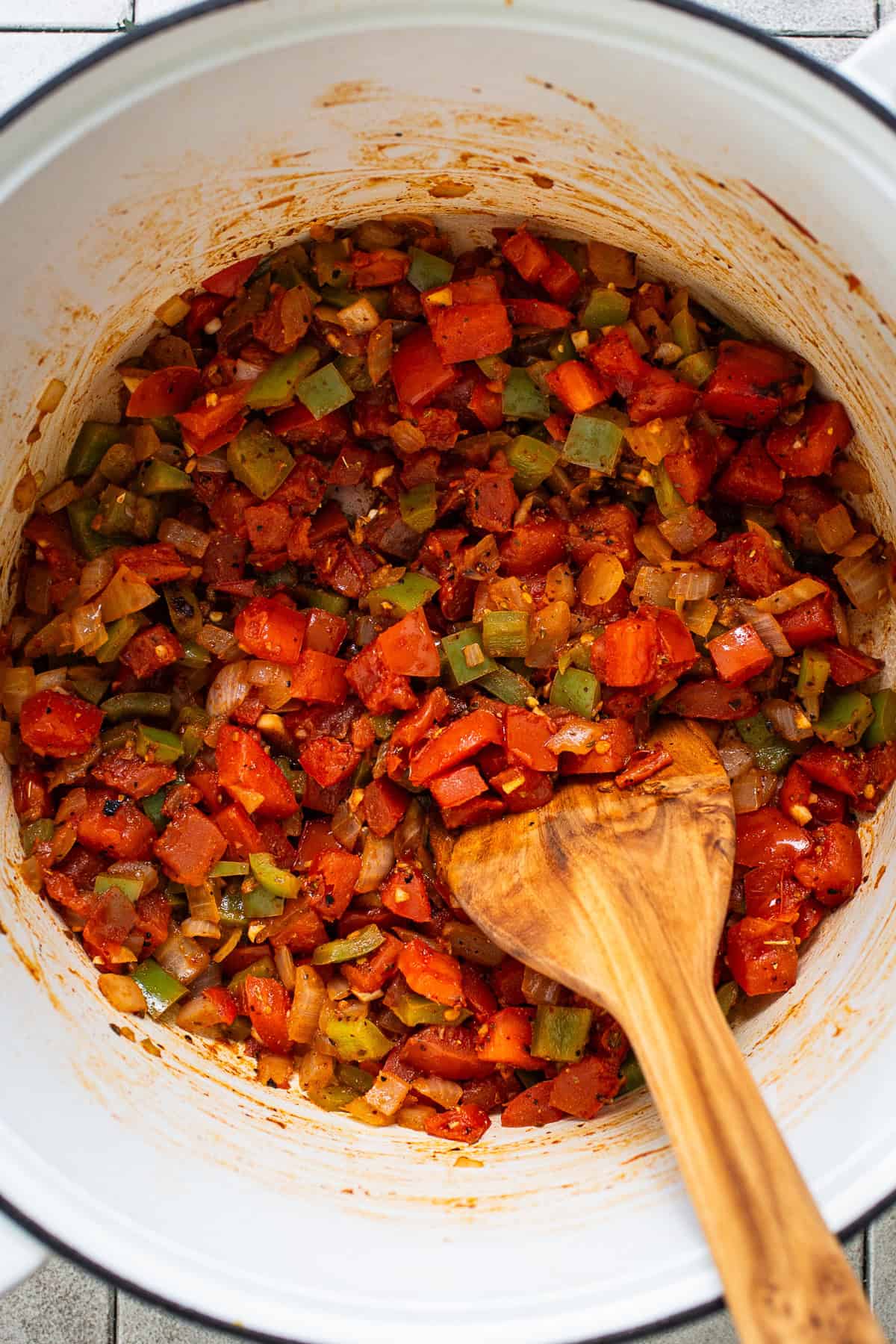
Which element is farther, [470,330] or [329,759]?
[329,759]

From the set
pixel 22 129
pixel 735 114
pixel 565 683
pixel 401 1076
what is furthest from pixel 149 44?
pixel 401 1076

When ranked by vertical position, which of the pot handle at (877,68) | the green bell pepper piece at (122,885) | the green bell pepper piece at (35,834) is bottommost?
the green bell pepper piece at (122,885)

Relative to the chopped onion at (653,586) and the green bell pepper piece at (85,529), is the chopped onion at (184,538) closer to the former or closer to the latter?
the green bell pepper piece at (85,529)

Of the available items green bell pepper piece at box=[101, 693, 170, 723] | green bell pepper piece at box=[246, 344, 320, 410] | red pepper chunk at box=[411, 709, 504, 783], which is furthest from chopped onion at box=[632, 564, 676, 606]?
green bell pepper piece at box=[101, 693, 170, 723]

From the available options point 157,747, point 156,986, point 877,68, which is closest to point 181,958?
point 156,986

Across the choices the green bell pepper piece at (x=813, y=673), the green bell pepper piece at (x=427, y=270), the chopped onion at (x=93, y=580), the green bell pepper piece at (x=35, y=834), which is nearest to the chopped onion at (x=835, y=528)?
the green bell pepper piece at (x=813, y=673)

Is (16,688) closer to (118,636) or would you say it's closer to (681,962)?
(118,636)
